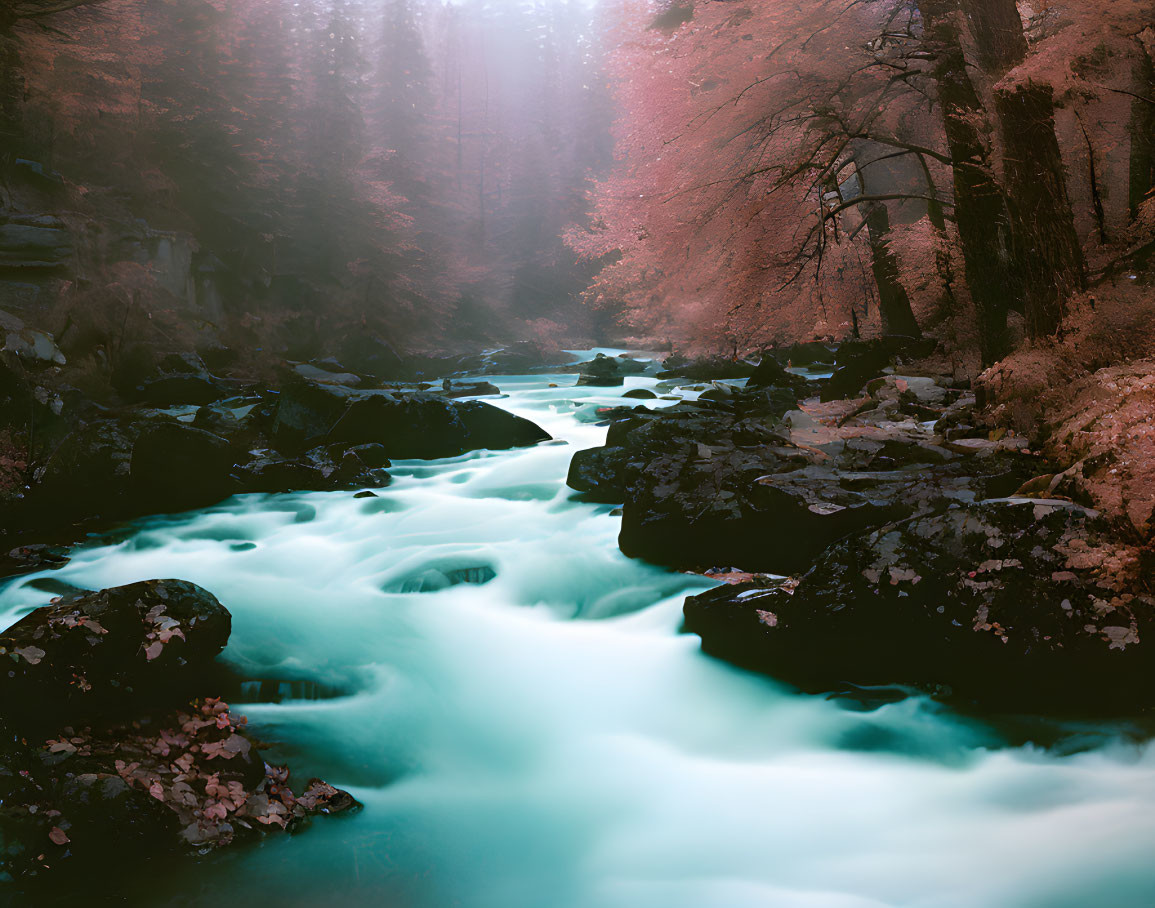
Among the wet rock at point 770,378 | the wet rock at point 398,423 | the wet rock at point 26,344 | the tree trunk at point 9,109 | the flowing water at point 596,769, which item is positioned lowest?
the flowing water at point 596,769

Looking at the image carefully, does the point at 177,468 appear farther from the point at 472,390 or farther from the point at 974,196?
the point at 472,390

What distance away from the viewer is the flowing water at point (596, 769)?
346 centimetres

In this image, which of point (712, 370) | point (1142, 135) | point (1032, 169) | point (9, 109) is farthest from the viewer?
point (712, 370)

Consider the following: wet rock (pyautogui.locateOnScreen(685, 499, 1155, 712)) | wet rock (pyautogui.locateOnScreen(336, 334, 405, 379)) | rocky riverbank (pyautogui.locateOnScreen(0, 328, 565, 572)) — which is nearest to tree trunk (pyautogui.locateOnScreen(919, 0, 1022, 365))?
wet rock (pyautogui.locateOnScreen(685, 499, 1155, 712))

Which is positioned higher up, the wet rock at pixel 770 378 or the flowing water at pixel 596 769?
the wet rock at pixel 770 378

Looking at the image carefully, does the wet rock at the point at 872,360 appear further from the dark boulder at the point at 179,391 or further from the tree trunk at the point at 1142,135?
the dark boulder at the point at 179,391

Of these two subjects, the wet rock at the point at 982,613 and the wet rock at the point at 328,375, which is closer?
the wet rock at the point at 982,613

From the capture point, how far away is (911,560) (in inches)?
180

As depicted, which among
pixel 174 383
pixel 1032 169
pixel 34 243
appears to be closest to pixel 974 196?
pixel 1032 169

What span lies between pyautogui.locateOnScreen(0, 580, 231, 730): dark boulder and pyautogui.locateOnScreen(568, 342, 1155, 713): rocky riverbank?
3617 millimetres

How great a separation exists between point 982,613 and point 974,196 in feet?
17.3

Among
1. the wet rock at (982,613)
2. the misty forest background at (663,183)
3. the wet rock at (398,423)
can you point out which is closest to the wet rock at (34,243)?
the misty forest background at (663,183)

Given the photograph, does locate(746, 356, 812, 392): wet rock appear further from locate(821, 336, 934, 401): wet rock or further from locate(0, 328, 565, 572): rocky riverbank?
locate(0, 328, 565, 572): rocky riverbank

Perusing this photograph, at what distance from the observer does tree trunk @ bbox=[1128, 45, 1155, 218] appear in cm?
905
